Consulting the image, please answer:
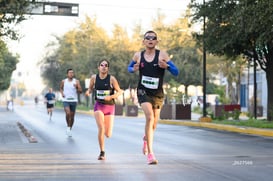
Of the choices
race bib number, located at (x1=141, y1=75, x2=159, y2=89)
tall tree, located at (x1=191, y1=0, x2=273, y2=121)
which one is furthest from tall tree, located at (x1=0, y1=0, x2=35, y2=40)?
race bib number, located at (x1=141, y1=75, x2=159, y2=89)

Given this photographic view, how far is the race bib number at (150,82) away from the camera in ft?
33.3

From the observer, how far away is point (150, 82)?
33.4ft

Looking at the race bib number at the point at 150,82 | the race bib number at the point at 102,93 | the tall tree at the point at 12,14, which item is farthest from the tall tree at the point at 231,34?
the race bib number at the point at 150,82

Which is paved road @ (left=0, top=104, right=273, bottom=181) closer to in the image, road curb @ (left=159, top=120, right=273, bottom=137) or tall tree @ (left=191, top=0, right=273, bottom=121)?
road curb @ (left=159, top=120, right=273, bottom=137)

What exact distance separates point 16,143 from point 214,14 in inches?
562

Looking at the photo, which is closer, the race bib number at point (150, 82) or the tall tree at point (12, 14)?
the race bib number at point (150, 82)

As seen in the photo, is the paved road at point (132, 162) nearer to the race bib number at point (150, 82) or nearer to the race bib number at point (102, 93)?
the race bib number at point (102, 93)

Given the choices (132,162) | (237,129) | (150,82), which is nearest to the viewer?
(150,82)

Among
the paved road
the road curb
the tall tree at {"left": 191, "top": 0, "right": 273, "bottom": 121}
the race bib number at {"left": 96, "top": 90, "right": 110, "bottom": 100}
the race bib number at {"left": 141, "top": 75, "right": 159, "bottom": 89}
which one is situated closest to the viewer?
the paved road

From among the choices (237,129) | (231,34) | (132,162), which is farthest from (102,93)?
(231,34)

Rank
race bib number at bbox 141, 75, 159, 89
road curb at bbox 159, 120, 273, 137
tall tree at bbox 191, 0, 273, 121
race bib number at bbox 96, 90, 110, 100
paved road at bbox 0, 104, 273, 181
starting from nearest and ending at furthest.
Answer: paved road at bbox 0, 104, 273, 181 → race bib number at bbox 141, 75, 159, 89 → race bib number at bbox 96, 90, 110, 100 → road curb at bbox 159, 120, 273, 137 → tall tree at bbox 191, 0, 273, 121

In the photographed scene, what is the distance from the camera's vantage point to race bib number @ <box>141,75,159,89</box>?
400 inches

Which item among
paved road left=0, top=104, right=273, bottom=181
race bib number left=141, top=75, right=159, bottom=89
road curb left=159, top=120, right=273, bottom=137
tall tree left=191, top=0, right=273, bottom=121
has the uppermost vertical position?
tall tree left=191, top=0, right=273, bottom=121

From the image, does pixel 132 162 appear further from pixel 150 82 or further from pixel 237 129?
pixel 237 129
